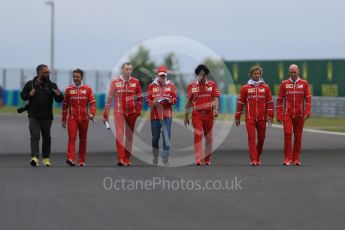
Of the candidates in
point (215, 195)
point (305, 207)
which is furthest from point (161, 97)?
point (305, 207)

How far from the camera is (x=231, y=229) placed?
9.34m

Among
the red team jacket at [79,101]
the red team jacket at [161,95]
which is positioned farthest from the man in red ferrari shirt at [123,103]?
the red team jacket at [79,101]

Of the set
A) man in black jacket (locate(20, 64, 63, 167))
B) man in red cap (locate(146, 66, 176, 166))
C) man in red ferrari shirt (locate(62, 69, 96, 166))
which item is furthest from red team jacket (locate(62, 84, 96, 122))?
man in red cap (locate(146, 66, 176, 166))

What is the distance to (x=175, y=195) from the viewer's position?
12414 millimetres

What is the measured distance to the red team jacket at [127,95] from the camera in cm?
1745

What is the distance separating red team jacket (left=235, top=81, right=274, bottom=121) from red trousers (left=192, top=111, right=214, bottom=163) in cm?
67

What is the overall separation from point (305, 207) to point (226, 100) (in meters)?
38.4

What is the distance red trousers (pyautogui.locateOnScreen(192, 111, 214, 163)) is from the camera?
17703 mm

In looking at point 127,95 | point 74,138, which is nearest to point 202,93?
point 127,95

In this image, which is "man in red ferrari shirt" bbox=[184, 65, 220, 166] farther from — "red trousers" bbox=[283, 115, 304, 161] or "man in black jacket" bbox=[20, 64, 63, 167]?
"man in black jacket" bbox=[20, 64, 63, 167]

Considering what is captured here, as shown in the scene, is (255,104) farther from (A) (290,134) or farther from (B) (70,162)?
(B) (70,162)

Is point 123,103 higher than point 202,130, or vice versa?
point 123,103

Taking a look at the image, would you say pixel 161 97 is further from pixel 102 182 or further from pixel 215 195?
pixel 215 195

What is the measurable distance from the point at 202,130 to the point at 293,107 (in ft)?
5.47
